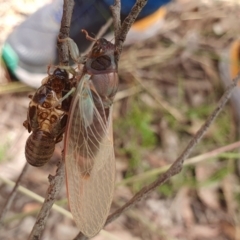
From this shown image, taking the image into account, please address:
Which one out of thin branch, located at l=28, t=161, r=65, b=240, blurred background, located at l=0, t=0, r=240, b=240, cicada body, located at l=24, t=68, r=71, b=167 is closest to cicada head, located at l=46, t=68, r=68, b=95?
cicada body, located at l=24, t=68, r=71, b=167

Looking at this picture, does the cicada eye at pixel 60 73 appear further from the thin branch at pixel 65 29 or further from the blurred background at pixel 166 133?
the blurred background at pixel 166 133

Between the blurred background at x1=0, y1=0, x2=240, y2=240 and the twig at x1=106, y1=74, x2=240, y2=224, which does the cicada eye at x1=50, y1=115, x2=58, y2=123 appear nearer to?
the twig at x1=106, y1=74, x2=240, y2=224

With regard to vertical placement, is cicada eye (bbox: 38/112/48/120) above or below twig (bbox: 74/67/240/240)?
above

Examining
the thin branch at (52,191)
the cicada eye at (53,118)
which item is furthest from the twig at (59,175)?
the cicada eye at (53,118)

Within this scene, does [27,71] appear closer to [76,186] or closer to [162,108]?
[162,108]

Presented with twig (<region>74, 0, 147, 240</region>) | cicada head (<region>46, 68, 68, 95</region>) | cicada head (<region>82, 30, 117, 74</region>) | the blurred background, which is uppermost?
twig (<region>74, 0, 147, 240</region>)

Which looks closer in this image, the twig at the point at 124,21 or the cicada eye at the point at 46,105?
the twig at the point at 124,21

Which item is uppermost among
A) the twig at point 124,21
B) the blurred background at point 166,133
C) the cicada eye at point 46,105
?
the twig at point 124,21

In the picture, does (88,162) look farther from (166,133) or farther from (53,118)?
(166,133)
